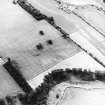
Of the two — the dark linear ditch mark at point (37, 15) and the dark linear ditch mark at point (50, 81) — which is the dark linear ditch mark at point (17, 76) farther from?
the dark linear ditch mark at point (37, 15)

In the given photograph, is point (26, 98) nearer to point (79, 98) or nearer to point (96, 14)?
point (79, 98)

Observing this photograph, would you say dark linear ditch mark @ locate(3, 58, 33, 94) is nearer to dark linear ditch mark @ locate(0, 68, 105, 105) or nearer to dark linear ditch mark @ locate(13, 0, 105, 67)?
dark linear ditch mark @ locate(0, 68, 105, 105)

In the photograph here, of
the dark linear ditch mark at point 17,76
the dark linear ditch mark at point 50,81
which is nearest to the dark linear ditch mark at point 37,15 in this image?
the dark linear ditch mark at point 50,81

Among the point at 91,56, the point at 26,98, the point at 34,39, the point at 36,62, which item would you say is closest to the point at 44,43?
the point at 34,39

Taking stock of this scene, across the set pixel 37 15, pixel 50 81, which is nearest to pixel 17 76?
pixel 50 81

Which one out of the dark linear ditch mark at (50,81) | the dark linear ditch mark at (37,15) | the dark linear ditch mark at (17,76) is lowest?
the dark linear ditch mark at (50,81)

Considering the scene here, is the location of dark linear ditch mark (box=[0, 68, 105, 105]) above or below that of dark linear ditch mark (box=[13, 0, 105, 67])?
below

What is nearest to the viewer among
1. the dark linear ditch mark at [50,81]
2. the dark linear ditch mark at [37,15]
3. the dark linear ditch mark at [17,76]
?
the dark linear ditch mark at [50,81]

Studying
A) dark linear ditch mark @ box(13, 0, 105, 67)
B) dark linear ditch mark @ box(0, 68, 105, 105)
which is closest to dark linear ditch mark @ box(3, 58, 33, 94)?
dark linear ditch mark @ box(0, 68, 105, 105)

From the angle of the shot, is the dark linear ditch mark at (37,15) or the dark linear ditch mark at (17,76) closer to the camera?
the dark linear ditch mark at (17,76)

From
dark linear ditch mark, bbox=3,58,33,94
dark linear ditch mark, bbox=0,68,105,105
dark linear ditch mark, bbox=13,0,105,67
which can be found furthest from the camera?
dark linear ditch mark, bbox=13,0,105,67
